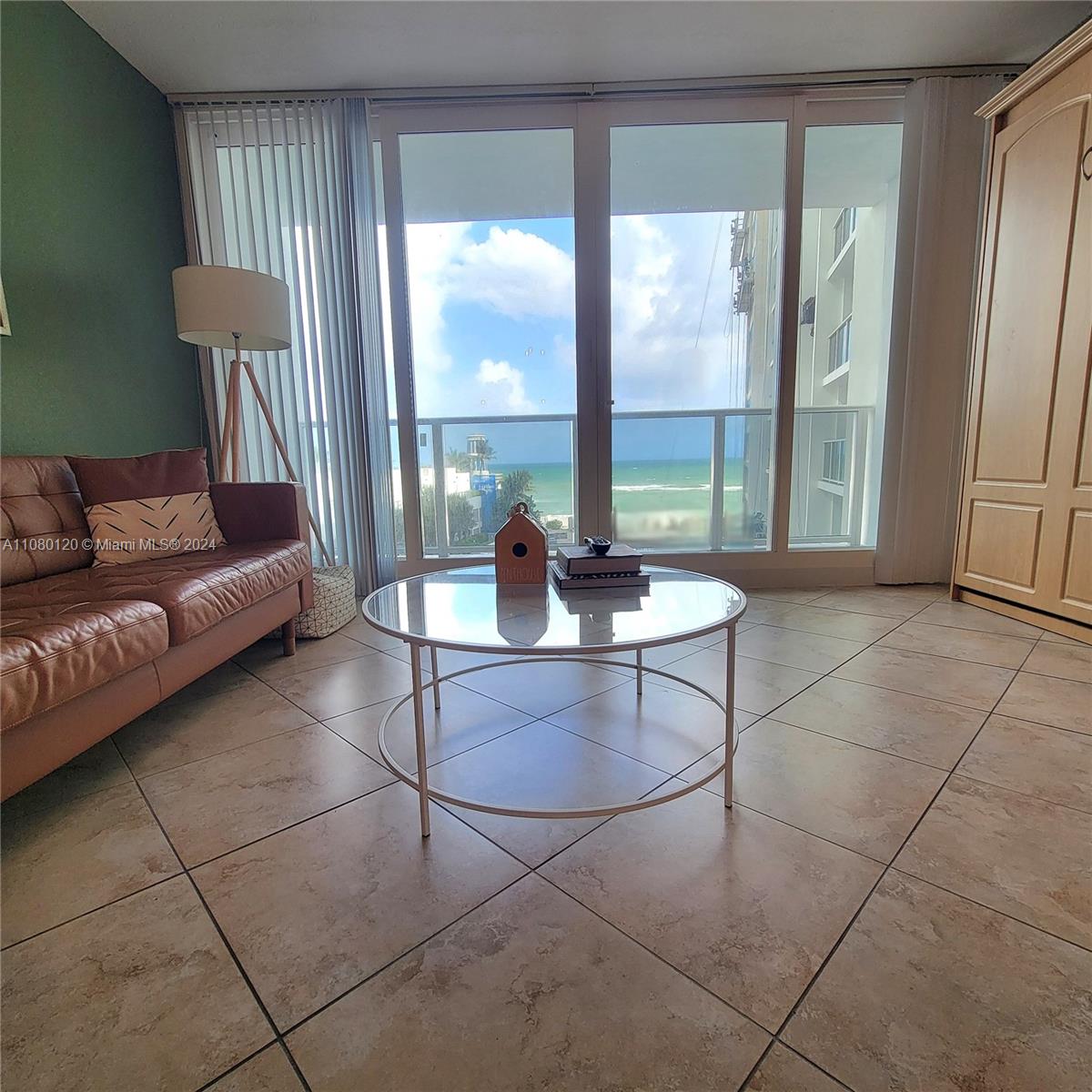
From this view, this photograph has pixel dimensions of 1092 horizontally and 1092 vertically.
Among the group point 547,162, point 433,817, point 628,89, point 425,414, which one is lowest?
point 433,817

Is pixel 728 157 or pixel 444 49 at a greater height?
pixel 444 49

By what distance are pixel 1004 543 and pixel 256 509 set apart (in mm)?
3256

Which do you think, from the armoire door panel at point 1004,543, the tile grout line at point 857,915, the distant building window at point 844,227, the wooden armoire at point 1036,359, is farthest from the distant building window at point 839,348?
the tile grout line at point 857,915

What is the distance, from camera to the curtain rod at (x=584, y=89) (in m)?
2.88

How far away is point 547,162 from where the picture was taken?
3.09m

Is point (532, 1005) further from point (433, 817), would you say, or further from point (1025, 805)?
point (1025, 805)

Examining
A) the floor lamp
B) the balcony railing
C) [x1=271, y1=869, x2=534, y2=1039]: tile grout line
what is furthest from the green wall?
[x1=271, y1=869, x2=534, y2=1039]: tile grout line

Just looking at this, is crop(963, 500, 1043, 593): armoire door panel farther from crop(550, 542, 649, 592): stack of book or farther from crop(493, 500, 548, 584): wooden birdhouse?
crop(493, 500, 548, 584): wooden birdhouse

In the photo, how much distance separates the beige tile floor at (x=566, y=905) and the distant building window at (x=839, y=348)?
218cm

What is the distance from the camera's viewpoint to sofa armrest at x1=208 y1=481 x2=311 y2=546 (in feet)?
7.50

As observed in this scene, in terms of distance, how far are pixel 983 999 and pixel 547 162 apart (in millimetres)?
3567

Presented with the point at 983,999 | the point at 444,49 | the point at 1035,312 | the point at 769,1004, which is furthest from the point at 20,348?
the point at 1035,312

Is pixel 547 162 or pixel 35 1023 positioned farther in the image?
pixel 547 162

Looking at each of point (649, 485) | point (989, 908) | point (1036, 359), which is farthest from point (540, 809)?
point (1036, 359)
